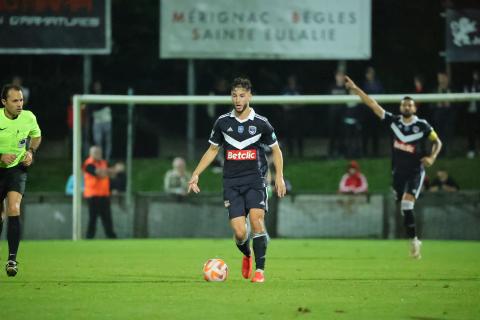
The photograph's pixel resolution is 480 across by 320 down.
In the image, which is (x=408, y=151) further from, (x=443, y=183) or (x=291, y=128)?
(x=291, y=128)

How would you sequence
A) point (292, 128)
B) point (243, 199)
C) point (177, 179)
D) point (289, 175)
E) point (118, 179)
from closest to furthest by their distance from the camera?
1. point (243, 199)
2. point (177, 179)
3. point (118, 179)
4. point (289, 175)
5. point (292, 128)

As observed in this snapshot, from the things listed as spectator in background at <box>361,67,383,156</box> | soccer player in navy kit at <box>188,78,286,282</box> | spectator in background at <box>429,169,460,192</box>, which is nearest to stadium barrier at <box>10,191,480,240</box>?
spectator in background at <box>429,169,460,192</box>

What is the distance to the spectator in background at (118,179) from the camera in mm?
24078

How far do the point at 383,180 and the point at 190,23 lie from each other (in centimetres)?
546

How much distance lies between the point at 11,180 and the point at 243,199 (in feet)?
7.94

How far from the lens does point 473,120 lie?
25.4 metres

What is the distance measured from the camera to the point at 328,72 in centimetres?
2927

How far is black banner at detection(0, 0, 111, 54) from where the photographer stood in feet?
83.8

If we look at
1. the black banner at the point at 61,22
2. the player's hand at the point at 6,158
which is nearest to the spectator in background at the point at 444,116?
the black banner at the point at 61,22

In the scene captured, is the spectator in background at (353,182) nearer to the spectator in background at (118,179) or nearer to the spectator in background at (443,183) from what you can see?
the spectator in background at (443,183)

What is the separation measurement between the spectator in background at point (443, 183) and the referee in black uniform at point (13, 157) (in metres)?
12.3

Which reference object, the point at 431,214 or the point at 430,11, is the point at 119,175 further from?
the point at 430,11

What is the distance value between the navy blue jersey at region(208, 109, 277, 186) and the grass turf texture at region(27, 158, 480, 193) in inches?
494

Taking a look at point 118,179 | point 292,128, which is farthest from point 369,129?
point 118,179
